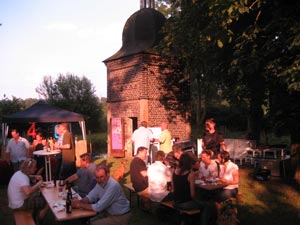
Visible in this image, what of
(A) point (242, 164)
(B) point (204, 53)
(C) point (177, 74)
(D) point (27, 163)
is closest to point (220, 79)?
(B) point (204, 53)

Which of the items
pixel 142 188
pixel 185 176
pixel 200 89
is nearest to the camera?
pixel 185 176

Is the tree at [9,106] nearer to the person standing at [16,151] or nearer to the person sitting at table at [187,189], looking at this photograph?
the person standing at [16,151]

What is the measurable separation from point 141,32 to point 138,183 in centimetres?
1303

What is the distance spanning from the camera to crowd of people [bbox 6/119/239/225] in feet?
16.7

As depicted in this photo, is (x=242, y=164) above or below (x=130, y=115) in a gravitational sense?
below

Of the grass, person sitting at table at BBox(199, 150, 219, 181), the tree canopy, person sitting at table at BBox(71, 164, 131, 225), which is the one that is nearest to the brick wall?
the tree canopy

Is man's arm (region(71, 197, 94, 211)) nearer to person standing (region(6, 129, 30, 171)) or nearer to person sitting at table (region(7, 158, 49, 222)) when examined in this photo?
person sitting at table (region(7, 158, 49, 222))

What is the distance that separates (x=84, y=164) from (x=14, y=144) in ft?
→ 16.9

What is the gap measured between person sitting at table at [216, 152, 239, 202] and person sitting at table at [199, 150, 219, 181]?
43cm

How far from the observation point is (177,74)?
1884 centimetres

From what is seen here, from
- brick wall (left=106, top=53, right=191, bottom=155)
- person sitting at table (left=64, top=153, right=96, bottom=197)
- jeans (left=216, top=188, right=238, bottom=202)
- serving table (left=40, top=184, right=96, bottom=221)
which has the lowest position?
jeans (left=216, top=188, right=238, bottom=202)

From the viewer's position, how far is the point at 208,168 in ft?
24.5

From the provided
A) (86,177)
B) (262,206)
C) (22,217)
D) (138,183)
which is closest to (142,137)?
(138,183)

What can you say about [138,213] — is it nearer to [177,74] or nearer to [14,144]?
[14,144]
